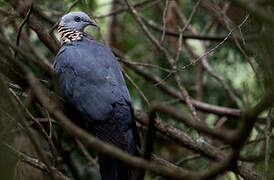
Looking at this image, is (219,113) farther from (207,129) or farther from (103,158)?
(207,129)

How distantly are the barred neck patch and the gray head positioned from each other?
0.14 ft

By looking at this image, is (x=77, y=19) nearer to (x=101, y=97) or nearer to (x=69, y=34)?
(x=69, y=34)

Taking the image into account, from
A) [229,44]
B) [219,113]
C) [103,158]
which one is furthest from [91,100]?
[229,44]

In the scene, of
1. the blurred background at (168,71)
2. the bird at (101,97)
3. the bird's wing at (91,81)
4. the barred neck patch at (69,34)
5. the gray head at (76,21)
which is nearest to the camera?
the bird at (101,97)

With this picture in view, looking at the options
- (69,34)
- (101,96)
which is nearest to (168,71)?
(101,96)

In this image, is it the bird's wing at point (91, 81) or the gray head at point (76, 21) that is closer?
the bird's wing at point (91, 81)

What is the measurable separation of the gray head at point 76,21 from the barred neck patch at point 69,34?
0.14ft

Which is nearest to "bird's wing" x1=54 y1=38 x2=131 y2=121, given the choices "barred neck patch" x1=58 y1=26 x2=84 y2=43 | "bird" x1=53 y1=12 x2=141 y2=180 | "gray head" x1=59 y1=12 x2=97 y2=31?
"bird" x1=53 y1=12 x2=141 y2=180

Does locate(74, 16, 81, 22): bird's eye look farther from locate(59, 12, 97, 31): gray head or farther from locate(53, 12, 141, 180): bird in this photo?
locate(53, 12, 141, 180): bird

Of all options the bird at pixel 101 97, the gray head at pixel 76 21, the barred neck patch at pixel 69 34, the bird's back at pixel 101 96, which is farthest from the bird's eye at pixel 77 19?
the bird's back at pixel 101 96

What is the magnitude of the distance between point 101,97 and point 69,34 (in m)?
1.16

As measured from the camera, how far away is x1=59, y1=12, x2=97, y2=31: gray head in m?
4.46

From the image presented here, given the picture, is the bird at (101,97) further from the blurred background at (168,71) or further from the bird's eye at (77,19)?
the bird's eye at (77,19)

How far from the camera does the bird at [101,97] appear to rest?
3365 millimetres
